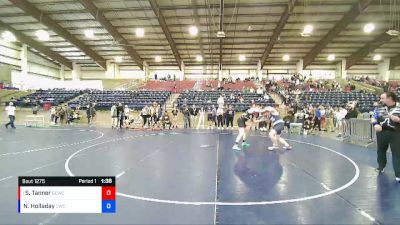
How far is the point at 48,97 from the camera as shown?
97.7 feet

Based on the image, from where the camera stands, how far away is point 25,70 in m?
37.8

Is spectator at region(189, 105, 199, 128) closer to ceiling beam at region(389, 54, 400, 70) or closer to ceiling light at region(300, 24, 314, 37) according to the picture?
ceiling light at region(300, 24, 314, 37)

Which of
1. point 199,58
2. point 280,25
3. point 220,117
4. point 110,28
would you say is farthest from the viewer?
point 199,58

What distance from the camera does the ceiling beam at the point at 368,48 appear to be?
3270 centimetres

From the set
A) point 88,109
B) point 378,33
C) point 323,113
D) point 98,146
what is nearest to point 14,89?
point 88,109

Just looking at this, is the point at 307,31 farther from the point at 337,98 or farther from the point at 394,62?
the point at 394,62

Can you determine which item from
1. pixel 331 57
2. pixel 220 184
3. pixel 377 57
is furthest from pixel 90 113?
pixel 377 57

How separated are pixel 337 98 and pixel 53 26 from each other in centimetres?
2856

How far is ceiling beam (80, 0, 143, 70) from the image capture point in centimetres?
2681

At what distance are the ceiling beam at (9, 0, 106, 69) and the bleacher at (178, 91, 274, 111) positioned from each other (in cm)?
1522

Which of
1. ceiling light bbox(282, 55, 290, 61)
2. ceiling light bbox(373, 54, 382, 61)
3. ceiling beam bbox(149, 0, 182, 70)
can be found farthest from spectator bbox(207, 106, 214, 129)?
ceiling light bbox(373, 54, 382, 61)

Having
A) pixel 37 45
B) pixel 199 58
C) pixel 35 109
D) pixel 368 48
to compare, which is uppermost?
pixel 37 45
